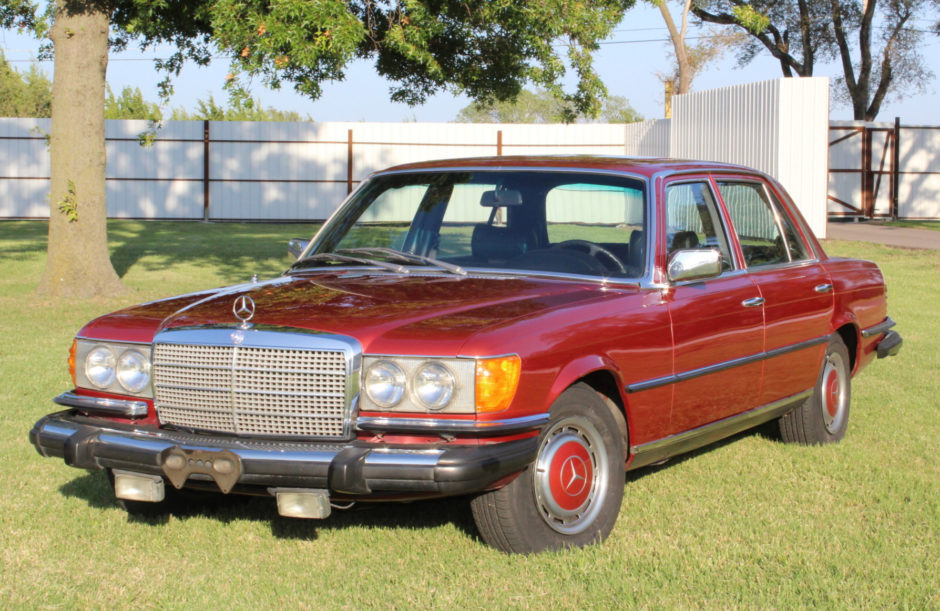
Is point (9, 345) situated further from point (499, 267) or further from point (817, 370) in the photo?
point (817, 370)

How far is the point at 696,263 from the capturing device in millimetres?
5125

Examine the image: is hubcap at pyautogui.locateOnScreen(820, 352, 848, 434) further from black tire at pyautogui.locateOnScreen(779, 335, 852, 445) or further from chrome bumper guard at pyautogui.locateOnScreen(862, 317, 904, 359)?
chrome bumper guard at pyautogui.locateOnScreen(862, 317, 904, 359)

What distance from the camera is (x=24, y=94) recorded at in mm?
63625

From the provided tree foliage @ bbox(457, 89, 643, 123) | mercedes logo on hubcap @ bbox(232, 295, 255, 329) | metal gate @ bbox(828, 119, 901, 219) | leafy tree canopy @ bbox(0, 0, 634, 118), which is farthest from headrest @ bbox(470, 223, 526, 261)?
tree foliage @ bbox(457, 89, 643, 123)

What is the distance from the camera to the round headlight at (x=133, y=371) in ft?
15.4

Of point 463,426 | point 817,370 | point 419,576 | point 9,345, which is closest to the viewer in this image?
point 463,426

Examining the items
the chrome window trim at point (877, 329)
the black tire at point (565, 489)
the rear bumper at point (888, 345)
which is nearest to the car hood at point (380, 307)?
the black tire at point (565, 489)

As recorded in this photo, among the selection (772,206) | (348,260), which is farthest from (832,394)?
(348,260)

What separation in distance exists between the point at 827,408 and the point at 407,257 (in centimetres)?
280

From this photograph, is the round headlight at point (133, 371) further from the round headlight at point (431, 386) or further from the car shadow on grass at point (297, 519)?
the round headlight at point (431, 386)

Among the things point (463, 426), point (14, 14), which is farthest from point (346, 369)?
point (14, 14)

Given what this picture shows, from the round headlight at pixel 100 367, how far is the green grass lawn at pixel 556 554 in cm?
71

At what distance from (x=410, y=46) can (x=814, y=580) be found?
10.1 m

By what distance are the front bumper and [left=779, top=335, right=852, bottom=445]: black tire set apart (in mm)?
2806
